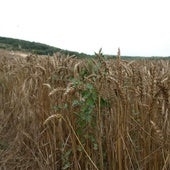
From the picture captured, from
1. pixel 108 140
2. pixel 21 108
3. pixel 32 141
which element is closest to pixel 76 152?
pixel 108 140

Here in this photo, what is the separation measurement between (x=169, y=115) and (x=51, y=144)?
45.7 inches

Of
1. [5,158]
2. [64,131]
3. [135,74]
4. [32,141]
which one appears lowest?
[5,158]

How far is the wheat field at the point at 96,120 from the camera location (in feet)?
6.40

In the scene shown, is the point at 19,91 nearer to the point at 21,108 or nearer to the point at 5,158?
the point at 21,108

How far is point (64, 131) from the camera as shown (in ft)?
9.02

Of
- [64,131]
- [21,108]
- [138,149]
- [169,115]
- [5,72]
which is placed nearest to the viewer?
[169,115]

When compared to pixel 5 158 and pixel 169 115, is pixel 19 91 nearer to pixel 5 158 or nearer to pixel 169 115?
pixel 5 158

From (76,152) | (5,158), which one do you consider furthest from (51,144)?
(5,158)

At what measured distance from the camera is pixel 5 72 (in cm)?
509

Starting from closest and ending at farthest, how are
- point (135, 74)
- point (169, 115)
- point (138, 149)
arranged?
1. point (169, 115)
2. point (138, 149)
3. point (135, 74)

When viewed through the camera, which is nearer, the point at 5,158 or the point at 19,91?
the point at 5,158

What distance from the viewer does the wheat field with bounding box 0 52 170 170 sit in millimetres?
1950

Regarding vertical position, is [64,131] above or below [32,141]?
above

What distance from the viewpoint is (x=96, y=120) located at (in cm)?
233
